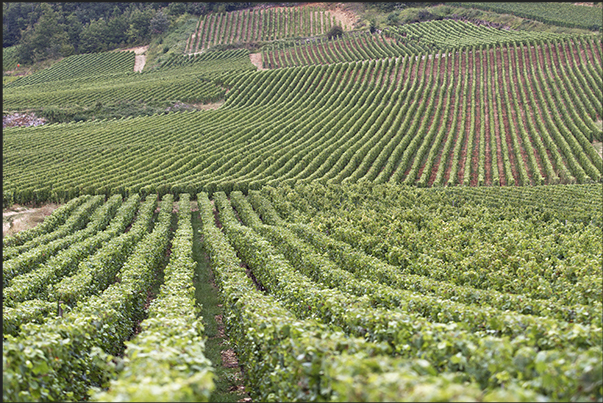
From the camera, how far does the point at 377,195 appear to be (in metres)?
35.7

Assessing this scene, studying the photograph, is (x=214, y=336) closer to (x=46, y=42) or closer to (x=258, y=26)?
(x=258, y=26)

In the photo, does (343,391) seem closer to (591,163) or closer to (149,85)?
(591,163)

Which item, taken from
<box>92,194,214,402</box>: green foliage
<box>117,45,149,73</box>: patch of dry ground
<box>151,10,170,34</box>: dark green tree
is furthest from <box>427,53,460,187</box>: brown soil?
<box>151,10,170,34</box>: dark green tree

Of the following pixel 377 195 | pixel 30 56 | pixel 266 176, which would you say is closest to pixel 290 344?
pixel 377 195

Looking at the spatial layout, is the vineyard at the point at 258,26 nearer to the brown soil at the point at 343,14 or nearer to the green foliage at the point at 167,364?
the brown soil at the point at 343,14

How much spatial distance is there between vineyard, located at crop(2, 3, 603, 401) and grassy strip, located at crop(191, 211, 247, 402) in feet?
0.40

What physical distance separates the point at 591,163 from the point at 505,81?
2817 cm

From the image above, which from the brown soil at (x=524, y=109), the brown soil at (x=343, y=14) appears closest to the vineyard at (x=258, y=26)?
the brown soil at (x=343, y=14)

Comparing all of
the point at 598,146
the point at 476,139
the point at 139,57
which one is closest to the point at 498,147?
the point at 476,139

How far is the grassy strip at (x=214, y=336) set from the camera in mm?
11656

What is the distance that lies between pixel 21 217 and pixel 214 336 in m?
25.6

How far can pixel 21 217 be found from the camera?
33594mm

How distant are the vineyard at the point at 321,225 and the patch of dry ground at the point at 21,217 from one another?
1.10 meters

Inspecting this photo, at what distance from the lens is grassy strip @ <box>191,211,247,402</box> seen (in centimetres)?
1166
